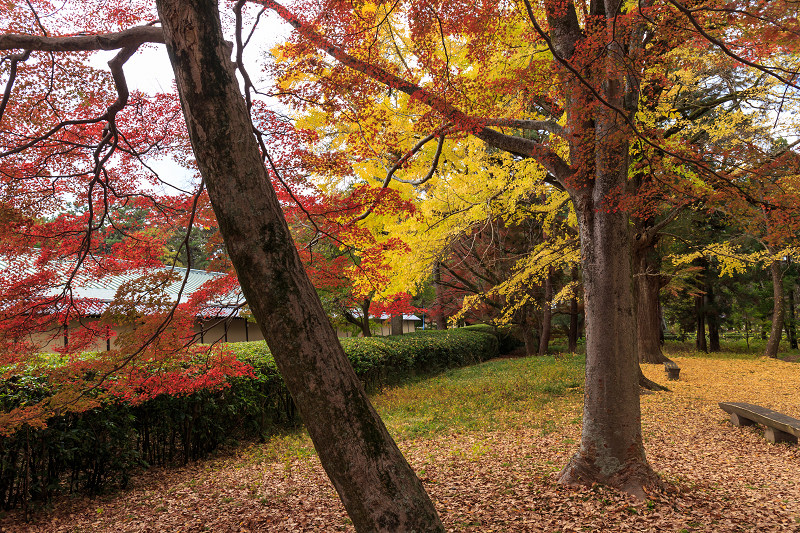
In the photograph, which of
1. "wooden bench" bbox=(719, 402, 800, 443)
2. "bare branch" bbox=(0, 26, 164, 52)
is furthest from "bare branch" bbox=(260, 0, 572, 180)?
"wooden bench" bbox=(719, 402, 800, 443)

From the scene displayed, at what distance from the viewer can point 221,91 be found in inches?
92.4

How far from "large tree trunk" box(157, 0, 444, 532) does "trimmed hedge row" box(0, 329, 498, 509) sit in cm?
419

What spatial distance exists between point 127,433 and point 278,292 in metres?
4.73

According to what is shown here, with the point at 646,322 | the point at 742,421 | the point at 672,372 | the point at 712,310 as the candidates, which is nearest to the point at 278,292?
the point at 742,421

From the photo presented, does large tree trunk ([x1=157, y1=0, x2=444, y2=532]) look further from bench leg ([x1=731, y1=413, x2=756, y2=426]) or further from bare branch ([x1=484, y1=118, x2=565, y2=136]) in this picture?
bench leg ([x1=731, y1=413, x2=756, y2=426])

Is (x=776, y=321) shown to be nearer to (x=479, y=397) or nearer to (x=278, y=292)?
(x=479, y=397)

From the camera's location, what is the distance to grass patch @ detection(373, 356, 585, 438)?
7.92 metres

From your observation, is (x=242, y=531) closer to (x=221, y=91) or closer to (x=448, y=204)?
(x=221, y=91)

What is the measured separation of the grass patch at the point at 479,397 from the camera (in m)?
7.92

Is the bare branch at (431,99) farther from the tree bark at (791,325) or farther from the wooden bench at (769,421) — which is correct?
the tree bark at (791,325)

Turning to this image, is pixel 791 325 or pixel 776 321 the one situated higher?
pixel 776 321

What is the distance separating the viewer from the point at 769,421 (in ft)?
19.7

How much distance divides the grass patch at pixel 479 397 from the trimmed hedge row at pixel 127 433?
2.42m

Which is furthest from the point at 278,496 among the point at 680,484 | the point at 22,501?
the point at 680,484
